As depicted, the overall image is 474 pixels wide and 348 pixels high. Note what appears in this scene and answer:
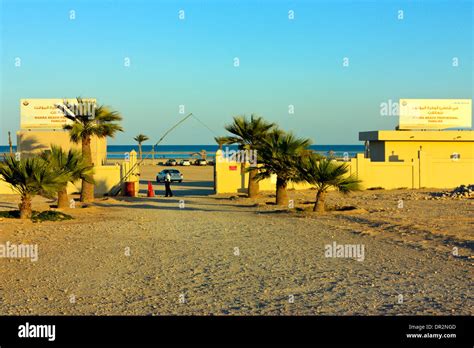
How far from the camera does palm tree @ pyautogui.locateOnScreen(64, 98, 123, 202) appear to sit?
30.8 meters

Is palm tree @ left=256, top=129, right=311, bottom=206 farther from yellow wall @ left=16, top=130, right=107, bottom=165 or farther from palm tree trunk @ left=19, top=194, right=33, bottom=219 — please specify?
yellow wall @ left=16, top=130, right=107, bottom=165

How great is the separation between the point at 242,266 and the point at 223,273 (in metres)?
0.85

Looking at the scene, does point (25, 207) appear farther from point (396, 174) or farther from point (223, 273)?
point (396, 174)

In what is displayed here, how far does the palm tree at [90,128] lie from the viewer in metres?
30.8

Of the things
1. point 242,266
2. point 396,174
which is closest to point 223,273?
point 242,266

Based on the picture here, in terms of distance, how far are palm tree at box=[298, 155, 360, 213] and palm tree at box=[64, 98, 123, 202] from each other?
11052 mm

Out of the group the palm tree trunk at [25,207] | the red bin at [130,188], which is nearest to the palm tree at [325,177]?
the palm tree trunk at [25,207]

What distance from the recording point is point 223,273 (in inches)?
480

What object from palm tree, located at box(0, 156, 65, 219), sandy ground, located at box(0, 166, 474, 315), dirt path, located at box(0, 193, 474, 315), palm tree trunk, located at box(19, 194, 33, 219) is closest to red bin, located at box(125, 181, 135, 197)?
sandy ground, located at box(0, 166, 474, 315)

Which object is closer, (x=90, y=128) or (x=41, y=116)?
(x=90, y=128)

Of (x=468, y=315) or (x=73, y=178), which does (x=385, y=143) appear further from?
(x=468, y=315)

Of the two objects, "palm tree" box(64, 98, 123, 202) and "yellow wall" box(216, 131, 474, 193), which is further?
"yellow wall" box(216, 131, 474, 193)

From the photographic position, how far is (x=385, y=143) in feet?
156
